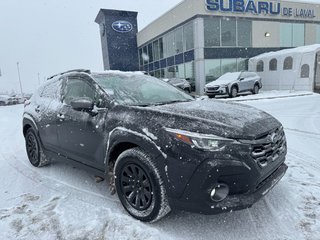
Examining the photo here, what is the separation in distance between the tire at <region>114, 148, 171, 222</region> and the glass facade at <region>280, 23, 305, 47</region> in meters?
26.4

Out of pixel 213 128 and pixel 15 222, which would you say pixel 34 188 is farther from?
pixel 213 128

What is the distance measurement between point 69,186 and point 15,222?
3.33ft

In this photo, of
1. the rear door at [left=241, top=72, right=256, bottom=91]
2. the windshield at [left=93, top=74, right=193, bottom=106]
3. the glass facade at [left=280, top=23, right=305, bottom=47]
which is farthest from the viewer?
the glass facade at [left=280, top=23, right=305, bottom=47]

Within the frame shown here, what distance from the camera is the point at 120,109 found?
307cm

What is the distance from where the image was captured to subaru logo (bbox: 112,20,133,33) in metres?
34.8

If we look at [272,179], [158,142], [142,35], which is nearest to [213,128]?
[158,142]

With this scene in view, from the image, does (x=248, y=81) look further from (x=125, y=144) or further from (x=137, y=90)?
(x=125, y=144)

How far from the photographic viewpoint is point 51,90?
4543 millimetres

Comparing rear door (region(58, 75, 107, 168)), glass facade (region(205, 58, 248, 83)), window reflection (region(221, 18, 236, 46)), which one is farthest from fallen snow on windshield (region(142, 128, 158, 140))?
window reflection (region(221, 18, 236, 46))

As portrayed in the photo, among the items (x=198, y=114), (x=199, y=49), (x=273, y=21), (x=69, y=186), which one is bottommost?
(x=69, y=186)

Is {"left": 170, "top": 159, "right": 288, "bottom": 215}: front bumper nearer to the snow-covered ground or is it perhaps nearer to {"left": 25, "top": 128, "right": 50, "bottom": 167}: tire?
the snow-covered ground

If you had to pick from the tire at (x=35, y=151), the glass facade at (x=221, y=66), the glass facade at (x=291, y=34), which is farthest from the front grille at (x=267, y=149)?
the glass facade at (x=291, y=34)

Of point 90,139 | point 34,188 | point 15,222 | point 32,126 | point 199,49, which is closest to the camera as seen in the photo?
point 15,222

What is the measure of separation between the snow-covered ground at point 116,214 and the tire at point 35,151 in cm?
32
